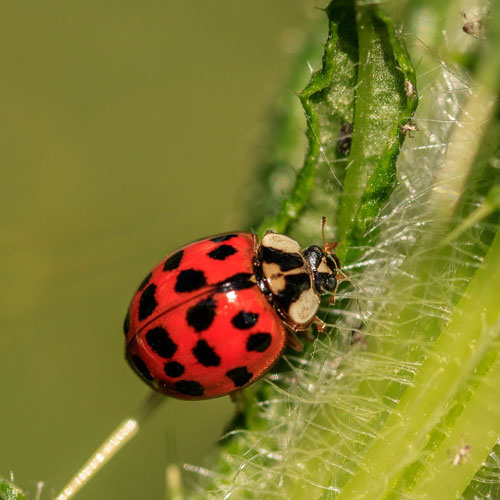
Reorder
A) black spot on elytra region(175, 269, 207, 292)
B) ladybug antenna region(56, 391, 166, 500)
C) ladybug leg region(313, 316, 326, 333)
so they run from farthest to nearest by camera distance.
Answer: black spot on elytra region(175, 269, 207, 292) → ladybug leg region(313, 316, 326, 333) → ladybug antenna region(56, 391, 166, 500)

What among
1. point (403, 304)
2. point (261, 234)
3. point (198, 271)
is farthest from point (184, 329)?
point (403, 304)

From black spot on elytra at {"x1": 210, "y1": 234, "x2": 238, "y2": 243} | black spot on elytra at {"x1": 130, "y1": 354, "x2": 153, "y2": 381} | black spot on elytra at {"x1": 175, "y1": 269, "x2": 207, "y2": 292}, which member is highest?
black spot on elytra at {"x1": 210, "y1": 234, "x2": 238, "y2": 243}

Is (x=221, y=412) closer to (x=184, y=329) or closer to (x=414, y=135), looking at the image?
(x=184, y=329)

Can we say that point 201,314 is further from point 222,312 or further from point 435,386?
point 435,386

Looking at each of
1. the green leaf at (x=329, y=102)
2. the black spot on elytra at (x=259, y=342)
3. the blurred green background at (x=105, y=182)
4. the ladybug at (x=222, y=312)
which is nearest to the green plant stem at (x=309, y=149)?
the green leaf at (x=329, y=102)

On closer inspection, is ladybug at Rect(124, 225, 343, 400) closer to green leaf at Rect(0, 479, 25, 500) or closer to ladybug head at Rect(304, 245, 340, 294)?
ladybug head at Rect(304, 245, 340, 294)

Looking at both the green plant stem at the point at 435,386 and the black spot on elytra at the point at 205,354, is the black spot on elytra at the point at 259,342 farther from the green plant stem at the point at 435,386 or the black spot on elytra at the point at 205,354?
the green plant stem at the point at 435,386

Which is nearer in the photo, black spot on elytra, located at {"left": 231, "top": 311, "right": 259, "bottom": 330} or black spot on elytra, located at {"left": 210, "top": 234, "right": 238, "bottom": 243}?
black spot on elytra, located at {"left": 231, "top": 311, "right": 259, "bottom": 330}

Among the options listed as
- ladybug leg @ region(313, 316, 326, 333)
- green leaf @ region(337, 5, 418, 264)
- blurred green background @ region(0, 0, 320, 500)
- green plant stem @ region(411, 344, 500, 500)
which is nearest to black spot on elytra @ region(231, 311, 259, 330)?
ladybug leg @ region(313, 316, 326, 333)
